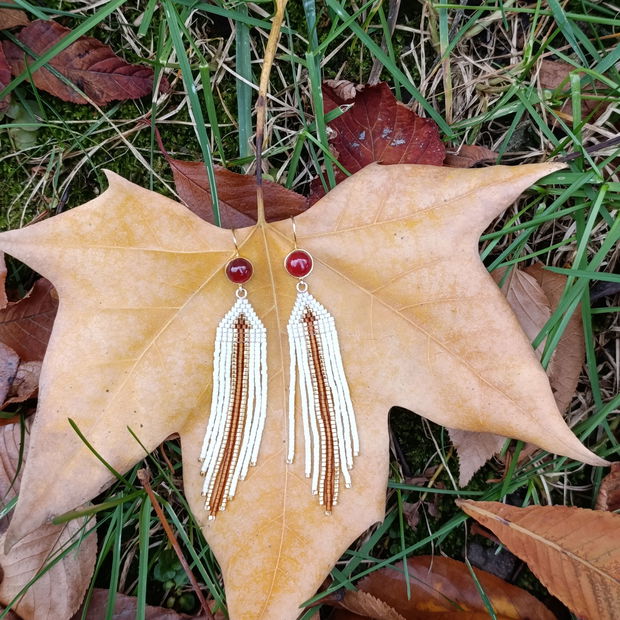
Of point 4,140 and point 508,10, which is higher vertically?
point 508,10

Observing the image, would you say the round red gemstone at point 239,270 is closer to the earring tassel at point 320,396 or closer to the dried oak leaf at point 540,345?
the earring tassel at point 320,396

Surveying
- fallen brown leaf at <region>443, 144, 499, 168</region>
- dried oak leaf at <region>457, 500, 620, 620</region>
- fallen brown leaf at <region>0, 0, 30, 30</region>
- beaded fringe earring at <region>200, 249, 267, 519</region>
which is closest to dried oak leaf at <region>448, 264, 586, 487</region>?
dried oak leaf at <region>457, 500, 620, 620</region>

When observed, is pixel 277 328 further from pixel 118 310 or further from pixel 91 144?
pixel 91 144

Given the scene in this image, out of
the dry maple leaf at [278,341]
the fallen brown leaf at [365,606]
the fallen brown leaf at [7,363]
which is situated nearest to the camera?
the dry maple leaf at [278,341]

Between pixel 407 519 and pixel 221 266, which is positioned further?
pixel 407 519

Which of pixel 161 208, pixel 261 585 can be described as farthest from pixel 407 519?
pixel 161 208

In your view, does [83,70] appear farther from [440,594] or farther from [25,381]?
[440,594]

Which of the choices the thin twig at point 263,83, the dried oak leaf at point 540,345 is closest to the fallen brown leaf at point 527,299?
the dried oak leaf at point 540,345

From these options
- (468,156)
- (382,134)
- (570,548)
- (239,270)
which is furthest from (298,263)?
(570,548)
